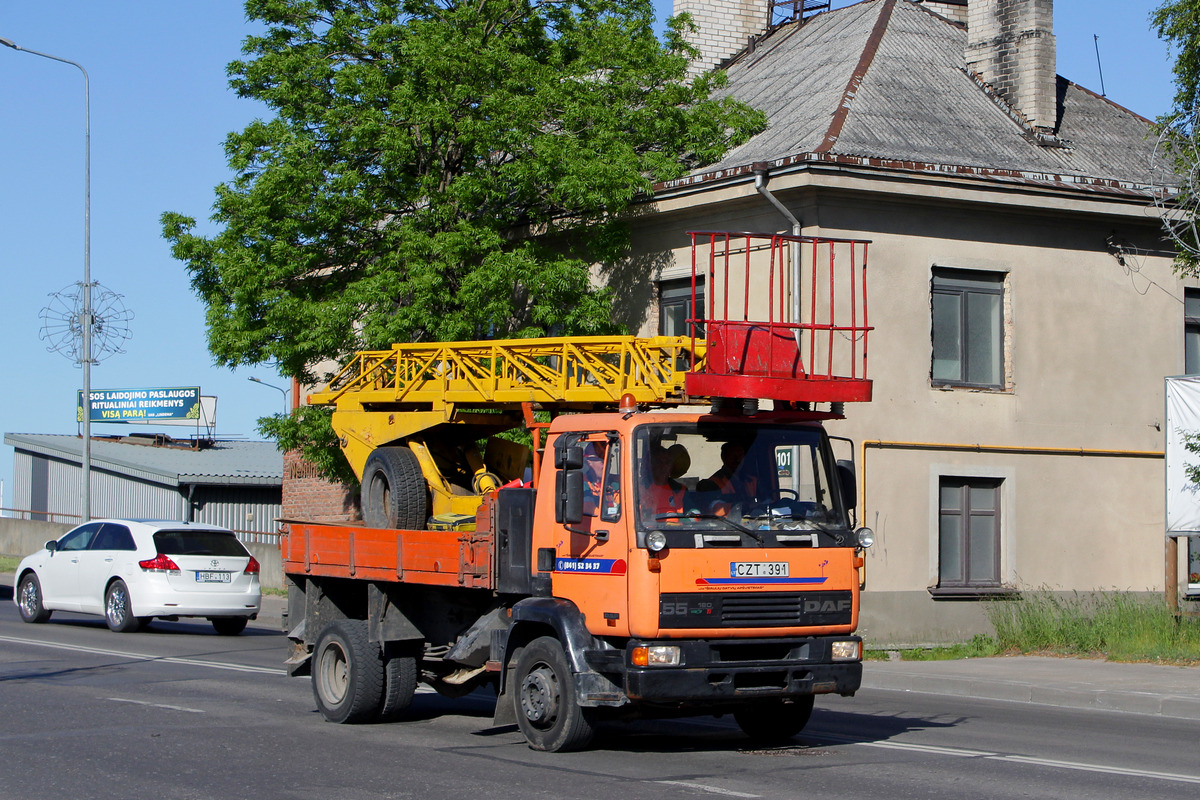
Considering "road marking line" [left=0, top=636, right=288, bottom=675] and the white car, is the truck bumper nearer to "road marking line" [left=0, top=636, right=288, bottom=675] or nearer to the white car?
"road marking line" [left=0, top=636, right=288, bottom=675]

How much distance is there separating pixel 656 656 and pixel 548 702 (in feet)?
3.02

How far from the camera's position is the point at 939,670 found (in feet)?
52.5

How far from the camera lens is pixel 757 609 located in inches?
351

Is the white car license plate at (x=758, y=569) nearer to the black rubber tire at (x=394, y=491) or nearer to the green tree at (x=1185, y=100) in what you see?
the black rubber tire at (x=394, y=491)

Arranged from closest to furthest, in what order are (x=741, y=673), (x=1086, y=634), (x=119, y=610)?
1. (x=741, y=673)
2. (x=1086, y=634)
3. (x=119, y=610)

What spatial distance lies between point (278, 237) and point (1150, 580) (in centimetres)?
1387

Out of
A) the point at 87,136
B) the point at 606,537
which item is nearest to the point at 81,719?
the point at 606,537

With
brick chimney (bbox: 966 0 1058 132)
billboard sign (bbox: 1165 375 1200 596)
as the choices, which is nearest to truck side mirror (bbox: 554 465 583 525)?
billboard sign (bbox: 1165 375 1200 596)

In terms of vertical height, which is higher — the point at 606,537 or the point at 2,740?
the point at 606,537

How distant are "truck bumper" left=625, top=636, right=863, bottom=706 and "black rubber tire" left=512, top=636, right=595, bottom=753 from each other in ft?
1.64

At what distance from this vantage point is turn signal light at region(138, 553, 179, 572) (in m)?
19.2

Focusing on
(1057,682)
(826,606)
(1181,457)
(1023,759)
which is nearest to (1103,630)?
(1181,457)

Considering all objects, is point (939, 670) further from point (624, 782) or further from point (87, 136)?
point (87, 136)

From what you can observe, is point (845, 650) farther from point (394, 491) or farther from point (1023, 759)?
point (394, 491)
